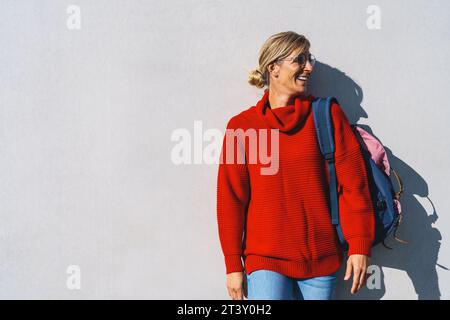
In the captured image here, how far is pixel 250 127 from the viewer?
2559 millimetres

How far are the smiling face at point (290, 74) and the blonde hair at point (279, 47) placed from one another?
0.07 feet

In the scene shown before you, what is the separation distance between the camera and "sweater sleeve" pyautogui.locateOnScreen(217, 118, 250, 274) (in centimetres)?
251

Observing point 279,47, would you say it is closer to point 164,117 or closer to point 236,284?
point 164,117

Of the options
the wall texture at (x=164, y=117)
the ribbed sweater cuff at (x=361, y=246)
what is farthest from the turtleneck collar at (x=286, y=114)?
the ribbed sweater cuff at (x=361, y=246)

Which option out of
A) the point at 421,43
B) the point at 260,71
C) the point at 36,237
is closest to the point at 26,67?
the point at 36,237

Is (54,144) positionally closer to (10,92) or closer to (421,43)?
(10,92)

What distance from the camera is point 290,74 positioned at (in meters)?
2.48

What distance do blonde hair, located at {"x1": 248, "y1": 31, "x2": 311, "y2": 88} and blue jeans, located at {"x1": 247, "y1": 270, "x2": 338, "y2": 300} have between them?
3.07 feet

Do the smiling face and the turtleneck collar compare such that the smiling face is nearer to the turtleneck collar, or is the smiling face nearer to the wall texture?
the turtleneck collar

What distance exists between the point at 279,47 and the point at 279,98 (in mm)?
230

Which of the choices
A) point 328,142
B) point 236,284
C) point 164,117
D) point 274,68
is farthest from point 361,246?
point 164,117

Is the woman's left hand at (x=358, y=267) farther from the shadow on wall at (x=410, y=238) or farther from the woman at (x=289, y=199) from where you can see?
the shadow on wall at (x=410, y=238)
